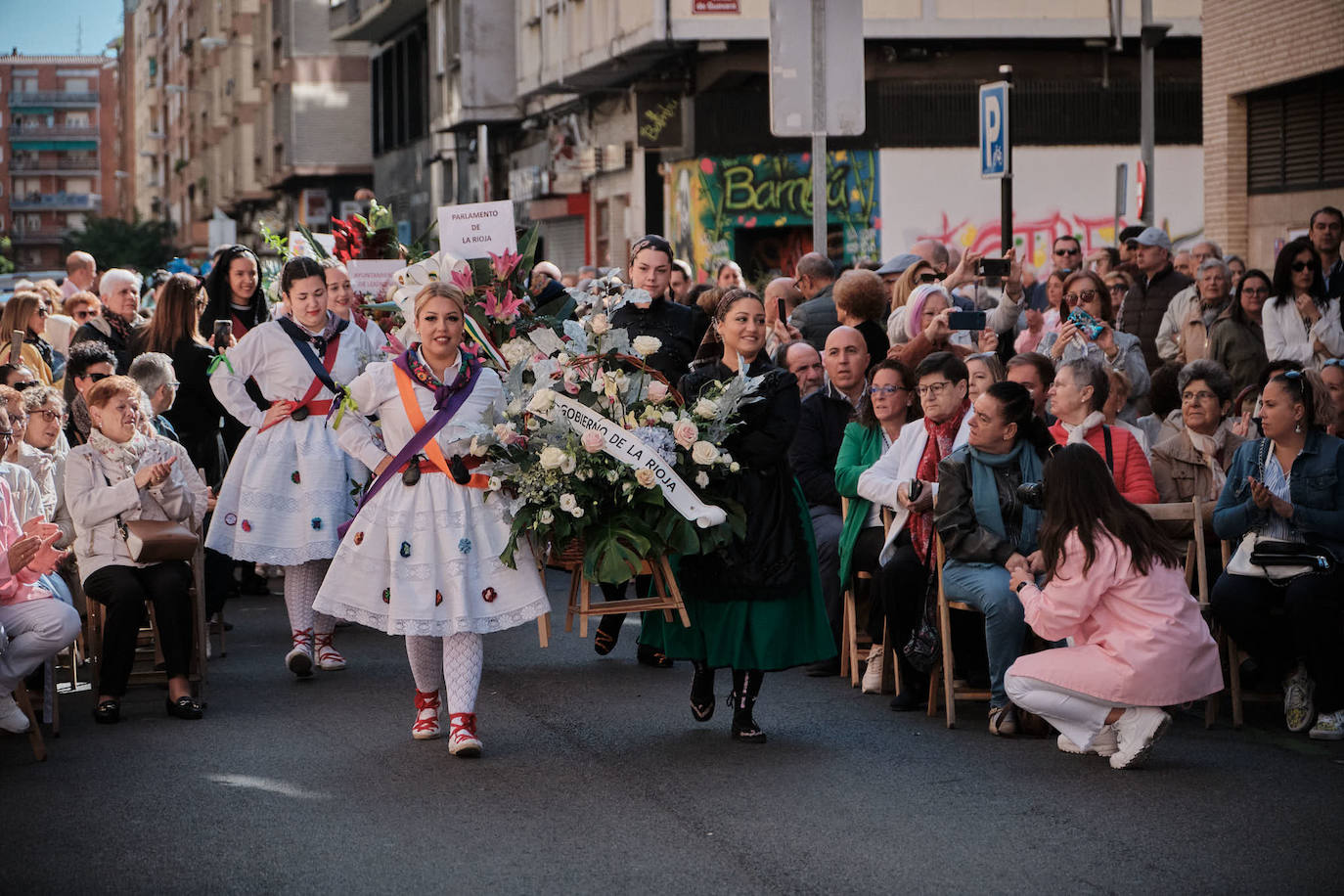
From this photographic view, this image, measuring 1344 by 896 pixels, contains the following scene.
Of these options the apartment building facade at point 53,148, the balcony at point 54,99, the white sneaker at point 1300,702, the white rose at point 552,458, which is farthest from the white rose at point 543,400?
the balcony at point 54,99

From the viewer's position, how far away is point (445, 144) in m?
43.0

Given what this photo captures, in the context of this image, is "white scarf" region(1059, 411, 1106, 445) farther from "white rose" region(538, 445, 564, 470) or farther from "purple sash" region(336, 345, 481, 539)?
"purple sash" region(336, 345, 481, 539)

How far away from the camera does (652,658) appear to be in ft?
34.3

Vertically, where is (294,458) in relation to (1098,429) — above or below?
below

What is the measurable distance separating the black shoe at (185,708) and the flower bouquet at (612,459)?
2.11 m

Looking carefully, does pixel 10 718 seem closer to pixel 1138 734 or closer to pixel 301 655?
pixel 301 655

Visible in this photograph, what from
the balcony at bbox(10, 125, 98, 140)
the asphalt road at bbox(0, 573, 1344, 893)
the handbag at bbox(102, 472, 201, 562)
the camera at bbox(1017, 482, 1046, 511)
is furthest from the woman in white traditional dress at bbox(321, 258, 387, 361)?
the balcony at bbox(10, 125, 98, 140)

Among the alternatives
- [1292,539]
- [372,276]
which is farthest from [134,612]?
[1292,539]

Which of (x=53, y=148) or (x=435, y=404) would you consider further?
(x=53, y=148)

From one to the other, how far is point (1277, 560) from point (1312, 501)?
33 cm

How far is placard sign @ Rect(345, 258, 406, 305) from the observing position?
38.7 ft

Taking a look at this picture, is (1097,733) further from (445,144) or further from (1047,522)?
(445,144)

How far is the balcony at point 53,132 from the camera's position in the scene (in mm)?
173250

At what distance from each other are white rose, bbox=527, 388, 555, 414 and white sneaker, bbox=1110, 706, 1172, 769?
2.73m
